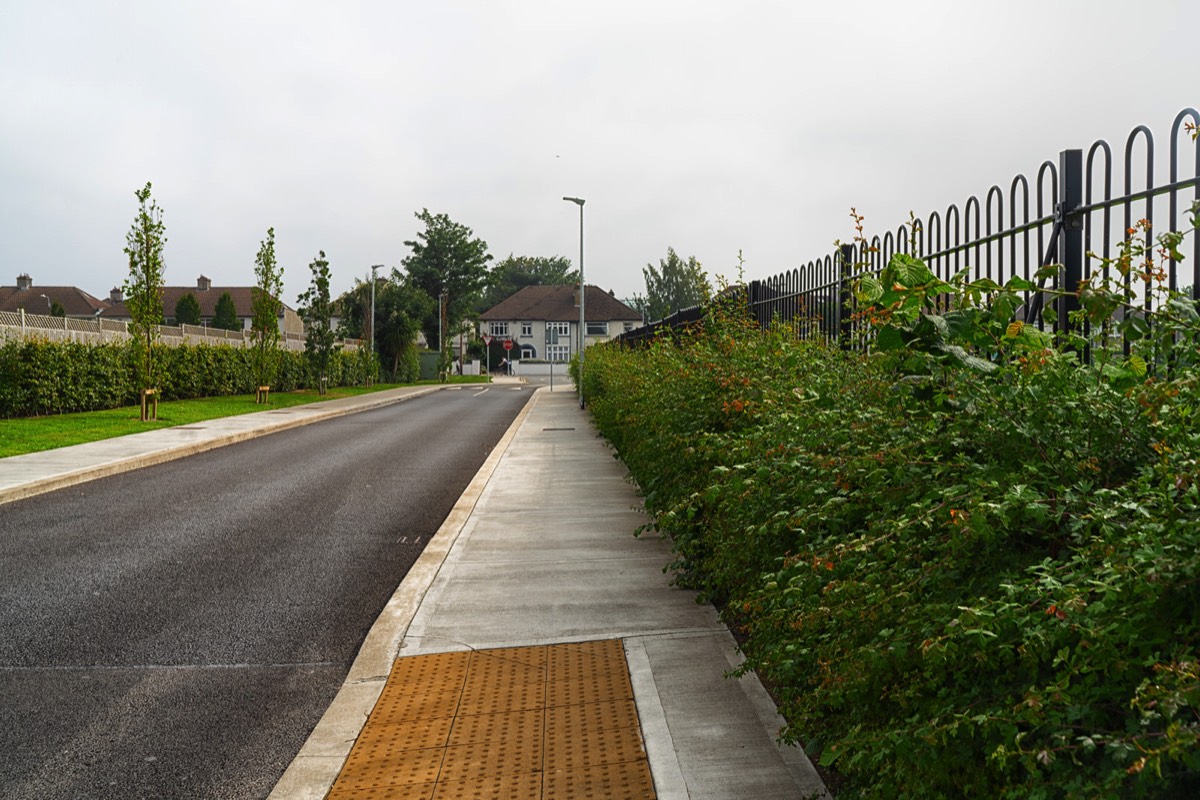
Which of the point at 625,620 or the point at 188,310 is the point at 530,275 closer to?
the point at 188,310

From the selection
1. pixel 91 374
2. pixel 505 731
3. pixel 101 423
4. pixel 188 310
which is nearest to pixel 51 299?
pixel 188 310

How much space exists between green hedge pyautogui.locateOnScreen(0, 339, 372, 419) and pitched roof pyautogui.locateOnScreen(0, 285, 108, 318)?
219 ft

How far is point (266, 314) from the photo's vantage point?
36969mm

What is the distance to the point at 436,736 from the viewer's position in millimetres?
4461

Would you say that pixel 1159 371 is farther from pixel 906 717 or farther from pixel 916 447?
pixel 906 717

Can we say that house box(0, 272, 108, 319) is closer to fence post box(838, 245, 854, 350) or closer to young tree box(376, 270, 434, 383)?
young tree box(376, 270, 434, 383)

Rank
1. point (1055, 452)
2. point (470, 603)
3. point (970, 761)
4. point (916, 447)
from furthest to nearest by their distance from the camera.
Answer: point (470, 603) → point (916, 447) → point (1055, 452) → point (970, 761)

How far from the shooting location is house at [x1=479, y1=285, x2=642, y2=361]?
367 feet

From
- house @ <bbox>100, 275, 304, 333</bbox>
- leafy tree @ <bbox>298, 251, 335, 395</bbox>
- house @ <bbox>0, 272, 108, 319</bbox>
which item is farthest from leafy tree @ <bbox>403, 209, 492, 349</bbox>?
leafy tree @ <bbox>298, 251, 335, 395</bbox>

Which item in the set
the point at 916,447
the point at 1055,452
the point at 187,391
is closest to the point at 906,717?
the point at 1055,452

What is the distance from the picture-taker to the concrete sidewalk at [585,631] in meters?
4.00

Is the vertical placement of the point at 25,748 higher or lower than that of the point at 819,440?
lower

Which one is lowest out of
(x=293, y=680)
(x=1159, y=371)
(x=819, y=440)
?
(x=293, y=680)

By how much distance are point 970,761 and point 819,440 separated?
79.2 inches
